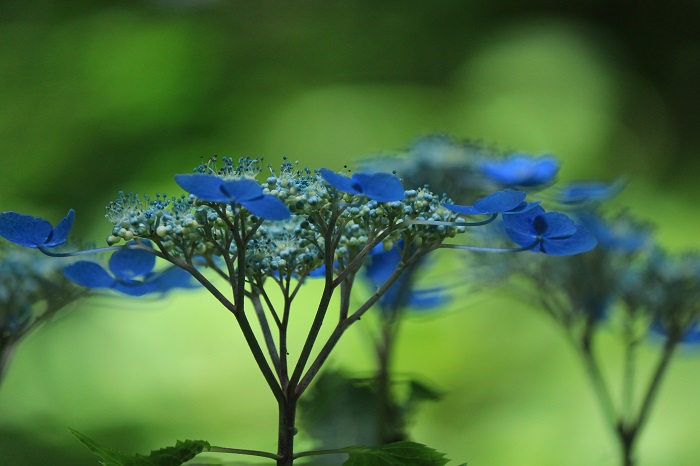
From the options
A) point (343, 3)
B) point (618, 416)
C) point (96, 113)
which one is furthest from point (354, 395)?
point (343, 3)

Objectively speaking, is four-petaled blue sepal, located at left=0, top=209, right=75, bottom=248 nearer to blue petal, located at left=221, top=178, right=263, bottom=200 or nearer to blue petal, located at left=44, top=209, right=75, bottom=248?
blue petal, located at left=44, top=209, right=75, bottom=248

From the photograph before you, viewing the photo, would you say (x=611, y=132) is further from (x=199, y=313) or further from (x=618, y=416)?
(x=618, y=416)

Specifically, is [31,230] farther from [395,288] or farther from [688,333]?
[688,333]

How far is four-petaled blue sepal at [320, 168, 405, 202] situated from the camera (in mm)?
423

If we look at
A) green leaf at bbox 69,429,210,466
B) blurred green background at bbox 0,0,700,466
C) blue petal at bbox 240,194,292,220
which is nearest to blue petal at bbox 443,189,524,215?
blue petal at bbox 240,194,292,220

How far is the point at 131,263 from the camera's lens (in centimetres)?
57

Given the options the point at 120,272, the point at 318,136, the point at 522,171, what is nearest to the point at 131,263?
the point at 120,272

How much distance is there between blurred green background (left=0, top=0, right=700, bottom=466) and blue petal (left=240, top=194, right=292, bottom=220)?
3.21 feet

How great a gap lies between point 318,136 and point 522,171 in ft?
4.79

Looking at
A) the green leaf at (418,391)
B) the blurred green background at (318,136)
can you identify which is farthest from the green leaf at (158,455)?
the blurred green background at (318,136)

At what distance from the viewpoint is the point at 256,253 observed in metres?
0.51

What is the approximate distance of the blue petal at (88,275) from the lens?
559 millimetres

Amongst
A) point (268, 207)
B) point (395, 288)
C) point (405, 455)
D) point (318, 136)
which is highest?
point (318, 136)

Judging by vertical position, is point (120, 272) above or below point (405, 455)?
above
